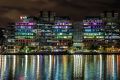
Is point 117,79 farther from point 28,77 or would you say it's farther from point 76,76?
point 28,77

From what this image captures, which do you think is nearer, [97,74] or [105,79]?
[105,79]

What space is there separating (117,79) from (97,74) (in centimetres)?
792

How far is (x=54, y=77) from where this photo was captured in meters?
74.4

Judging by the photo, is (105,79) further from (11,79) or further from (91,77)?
(11,79)

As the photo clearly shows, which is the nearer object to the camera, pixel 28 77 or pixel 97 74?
pixel 28 77

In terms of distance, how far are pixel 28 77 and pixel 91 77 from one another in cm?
1094

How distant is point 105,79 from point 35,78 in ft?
38.9

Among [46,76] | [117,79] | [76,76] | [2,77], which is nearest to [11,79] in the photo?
[2,77]

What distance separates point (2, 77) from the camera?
7275cm

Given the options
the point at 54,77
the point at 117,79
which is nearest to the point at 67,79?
the point at 54,77

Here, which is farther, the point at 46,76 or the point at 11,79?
the point at 46,76

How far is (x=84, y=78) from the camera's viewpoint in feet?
243

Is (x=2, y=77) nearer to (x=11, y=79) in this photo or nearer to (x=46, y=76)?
(x=11, y=79)

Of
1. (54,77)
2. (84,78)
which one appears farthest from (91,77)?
(54,77)
